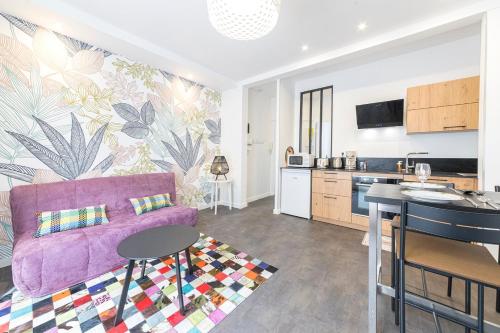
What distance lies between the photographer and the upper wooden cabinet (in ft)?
8.02

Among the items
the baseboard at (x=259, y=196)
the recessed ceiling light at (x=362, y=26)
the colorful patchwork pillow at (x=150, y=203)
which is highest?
the recessed ceiling light at (x=362, y=26)

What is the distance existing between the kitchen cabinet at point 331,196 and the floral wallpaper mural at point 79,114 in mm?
2336

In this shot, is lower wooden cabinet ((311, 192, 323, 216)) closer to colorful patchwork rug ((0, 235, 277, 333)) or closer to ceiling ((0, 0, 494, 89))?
colorful patchwork rug ((0, 235, 277, 333))

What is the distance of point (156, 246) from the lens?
4.95ft

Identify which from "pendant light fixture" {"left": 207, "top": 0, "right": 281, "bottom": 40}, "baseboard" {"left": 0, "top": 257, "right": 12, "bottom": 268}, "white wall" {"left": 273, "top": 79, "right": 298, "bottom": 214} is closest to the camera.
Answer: "pendant light fixture" {"left": 207, "top": 0, "right": 281, "bottom": 40}

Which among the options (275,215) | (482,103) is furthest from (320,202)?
(482,103)

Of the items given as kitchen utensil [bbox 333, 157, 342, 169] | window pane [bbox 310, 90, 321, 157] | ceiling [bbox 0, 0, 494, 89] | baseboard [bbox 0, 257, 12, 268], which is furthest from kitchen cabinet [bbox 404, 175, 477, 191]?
baseboard [bbox 0, 257, 12, 268]

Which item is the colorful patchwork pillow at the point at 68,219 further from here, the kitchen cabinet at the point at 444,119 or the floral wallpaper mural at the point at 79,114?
the kitchen cabinet at the point at 444,119

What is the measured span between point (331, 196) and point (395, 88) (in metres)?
2.02

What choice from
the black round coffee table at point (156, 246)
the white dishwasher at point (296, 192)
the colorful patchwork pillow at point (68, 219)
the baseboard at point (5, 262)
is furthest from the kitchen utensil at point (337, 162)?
the baseboard at point (5, 262)

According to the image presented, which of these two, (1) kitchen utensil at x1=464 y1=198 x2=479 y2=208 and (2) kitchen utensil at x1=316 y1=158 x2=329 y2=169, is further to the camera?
(2) kitchen utensil at x1=316 y1=158 x2=329 y2=169

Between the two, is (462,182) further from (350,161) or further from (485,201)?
(485,201)

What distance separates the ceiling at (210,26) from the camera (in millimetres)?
1984

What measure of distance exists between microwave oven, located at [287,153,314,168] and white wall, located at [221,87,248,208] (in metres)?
0.99
